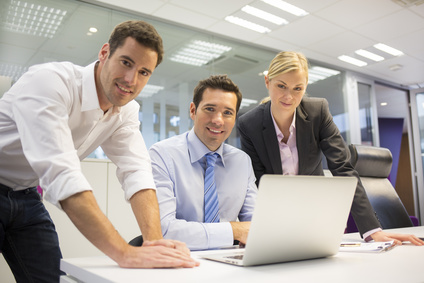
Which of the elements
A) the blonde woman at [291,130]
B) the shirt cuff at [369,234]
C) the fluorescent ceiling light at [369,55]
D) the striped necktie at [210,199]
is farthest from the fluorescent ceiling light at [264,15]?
the shirt cuff at [369,234]

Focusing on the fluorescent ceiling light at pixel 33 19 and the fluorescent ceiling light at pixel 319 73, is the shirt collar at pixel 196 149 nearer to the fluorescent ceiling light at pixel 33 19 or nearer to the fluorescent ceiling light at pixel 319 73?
the fluorescent ceiling light at pixel 33 19

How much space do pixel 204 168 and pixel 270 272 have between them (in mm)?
781

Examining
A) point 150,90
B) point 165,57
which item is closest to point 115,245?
point 150,90

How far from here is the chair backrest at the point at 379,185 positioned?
7.70 feet

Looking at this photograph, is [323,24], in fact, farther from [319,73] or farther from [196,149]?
[196,149]

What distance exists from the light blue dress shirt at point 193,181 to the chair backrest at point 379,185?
3.82 ft

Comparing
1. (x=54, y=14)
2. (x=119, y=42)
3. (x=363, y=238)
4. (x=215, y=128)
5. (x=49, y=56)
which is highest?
(x=54, y=14)

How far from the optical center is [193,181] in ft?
4.74

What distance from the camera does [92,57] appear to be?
3.72 m

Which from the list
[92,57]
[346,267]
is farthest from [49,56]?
[346,267]

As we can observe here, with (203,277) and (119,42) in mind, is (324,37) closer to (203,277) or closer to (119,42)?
(119,42)

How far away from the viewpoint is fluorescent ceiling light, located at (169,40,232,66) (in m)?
4.38

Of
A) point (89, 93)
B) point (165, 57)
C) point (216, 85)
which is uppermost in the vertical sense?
point (165, 57)

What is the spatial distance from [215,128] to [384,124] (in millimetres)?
9095
